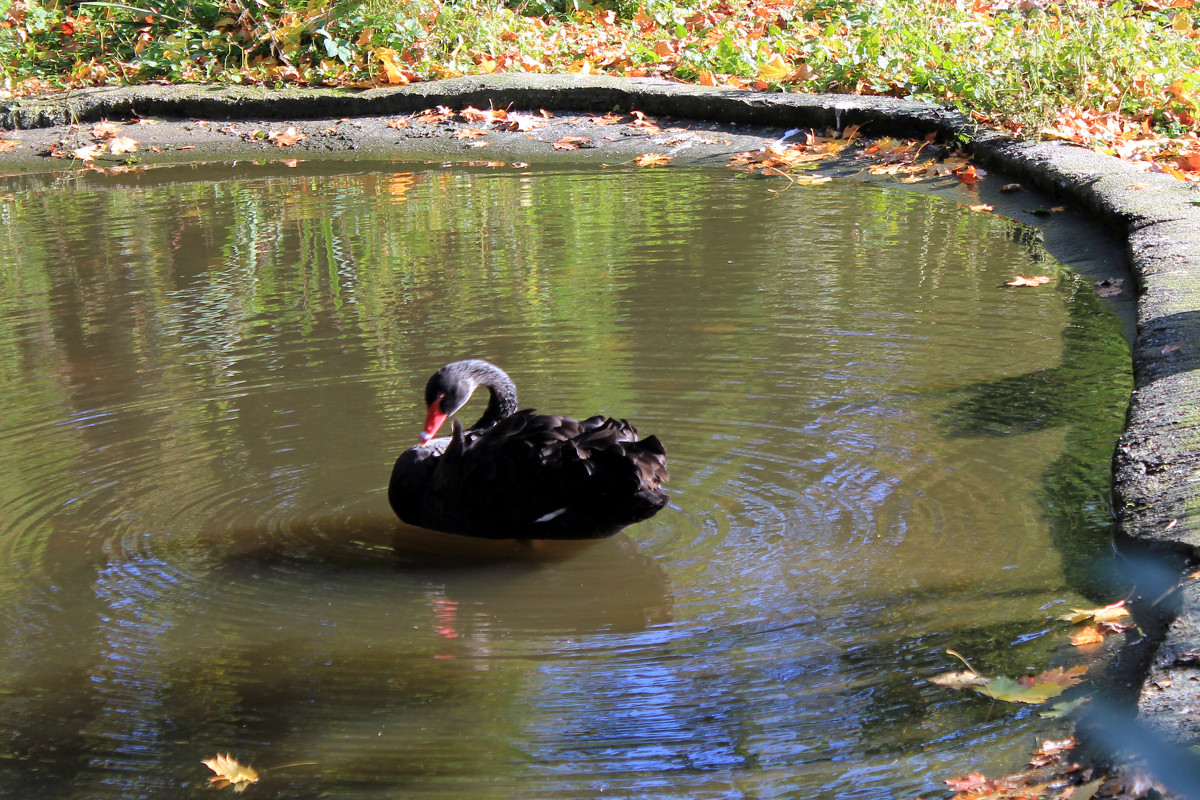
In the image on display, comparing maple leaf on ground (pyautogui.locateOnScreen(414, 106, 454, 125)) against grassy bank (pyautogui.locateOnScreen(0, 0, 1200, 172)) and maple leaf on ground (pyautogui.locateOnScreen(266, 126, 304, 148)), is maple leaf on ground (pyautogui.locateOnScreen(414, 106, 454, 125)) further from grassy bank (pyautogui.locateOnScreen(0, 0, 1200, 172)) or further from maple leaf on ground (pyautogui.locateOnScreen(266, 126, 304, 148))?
maple leaf on ground (pyautogui.locateOnScreen(266, 126, 304, 148))

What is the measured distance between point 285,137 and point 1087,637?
33.1ft

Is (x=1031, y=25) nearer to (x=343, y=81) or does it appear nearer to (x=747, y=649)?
(x=343, y=81)

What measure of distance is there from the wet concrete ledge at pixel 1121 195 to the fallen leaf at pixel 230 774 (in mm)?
1879

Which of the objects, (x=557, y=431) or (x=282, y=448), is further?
(x=282, y=448)

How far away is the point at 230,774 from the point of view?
2.72 m

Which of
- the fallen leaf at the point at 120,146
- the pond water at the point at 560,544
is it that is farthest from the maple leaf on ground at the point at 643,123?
the fallen leaf at the point at 120,146

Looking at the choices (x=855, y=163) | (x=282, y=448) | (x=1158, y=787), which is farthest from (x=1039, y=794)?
(x=855, y=163)

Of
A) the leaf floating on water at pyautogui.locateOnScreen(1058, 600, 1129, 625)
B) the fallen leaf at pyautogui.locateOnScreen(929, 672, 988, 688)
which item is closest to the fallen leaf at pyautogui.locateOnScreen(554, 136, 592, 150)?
the leaf floating on water at pyautogui.locateOnScreen(1058, 600, 1129, 625)

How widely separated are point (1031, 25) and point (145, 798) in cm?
1069

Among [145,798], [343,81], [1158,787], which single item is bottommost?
[145,798]

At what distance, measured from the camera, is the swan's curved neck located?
433cm

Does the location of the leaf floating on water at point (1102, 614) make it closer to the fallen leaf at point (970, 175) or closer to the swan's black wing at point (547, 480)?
the swan's black wing at point (547, 480)

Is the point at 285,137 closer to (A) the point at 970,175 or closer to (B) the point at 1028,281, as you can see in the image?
(A) the point at 970,175

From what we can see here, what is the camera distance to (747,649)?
3168mm
